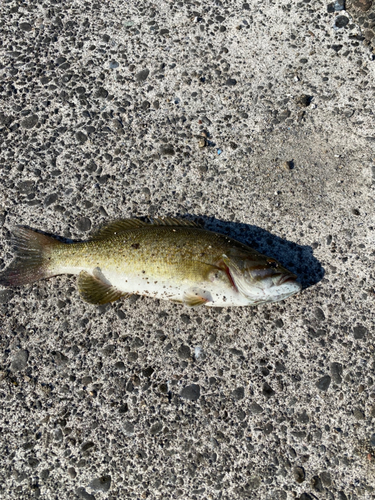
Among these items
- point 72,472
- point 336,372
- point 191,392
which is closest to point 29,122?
point 191,392

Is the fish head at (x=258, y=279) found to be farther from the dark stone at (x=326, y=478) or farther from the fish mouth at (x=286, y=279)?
the dark stone at (x=326, y=478)

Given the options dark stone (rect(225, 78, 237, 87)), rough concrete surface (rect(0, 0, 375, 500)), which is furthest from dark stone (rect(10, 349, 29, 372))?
dark stone (rect(225, 78, 237, 87))

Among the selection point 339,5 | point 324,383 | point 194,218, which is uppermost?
point 339,5

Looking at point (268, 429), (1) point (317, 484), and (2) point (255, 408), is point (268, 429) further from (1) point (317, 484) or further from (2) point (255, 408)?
(1) point (317, 484)

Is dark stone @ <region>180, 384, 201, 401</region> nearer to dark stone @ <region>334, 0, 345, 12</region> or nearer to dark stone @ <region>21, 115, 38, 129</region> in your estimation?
dark stone @ <region>21, 115, 38, 129</region>

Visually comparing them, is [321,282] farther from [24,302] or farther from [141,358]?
[24,302]

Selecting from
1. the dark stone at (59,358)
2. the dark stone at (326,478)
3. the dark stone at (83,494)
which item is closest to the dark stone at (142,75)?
the dark stone at (59,358)
